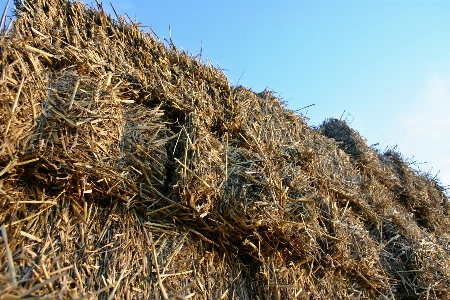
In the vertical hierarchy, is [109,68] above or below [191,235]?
above

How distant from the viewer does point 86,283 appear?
1814 millimetres

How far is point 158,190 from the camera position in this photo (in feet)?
7.79

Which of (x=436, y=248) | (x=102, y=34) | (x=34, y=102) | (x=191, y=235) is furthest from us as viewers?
(x=436, y=248)

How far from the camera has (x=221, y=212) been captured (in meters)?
2.41

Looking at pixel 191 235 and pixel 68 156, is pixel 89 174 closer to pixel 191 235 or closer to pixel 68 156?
pixel 68 156

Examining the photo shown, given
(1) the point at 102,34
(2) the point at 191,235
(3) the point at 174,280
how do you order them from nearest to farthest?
1. (3) the point at 174,280
2. (2) the point at 191,235
3. (1) the point at 102,34

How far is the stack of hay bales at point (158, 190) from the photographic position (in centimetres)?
183

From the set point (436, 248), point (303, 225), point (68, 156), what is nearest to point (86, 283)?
point (68, 156)

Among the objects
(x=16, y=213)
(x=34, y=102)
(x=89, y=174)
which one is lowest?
(x=16, y=213)

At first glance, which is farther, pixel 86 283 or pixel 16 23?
pixel 16 23

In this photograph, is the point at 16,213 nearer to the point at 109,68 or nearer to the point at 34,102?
the point at 34,102

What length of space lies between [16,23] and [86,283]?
4.95ft

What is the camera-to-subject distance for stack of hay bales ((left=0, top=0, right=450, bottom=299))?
6.01 ft

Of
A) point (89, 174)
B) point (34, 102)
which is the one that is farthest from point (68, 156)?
point (34, 102)
